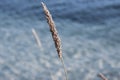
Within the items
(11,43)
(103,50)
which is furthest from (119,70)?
(11,43)

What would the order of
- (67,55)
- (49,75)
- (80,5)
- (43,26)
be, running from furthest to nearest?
(80,5) → (43,26) → (67,55) → (49,75)

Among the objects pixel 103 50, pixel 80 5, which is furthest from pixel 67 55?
pixel 80 5

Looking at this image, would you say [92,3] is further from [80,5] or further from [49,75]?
[49,75]

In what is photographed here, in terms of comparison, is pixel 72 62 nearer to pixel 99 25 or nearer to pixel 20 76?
pixel 20 76

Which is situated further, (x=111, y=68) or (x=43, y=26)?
(x=43, y=26)

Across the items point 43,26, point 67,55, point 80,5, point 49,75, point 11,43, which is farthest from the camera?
point 80,5

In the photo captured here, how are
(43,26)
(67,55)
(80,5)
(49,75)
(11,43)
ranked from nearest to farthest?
(49,75) → (67,55) → (11,43) → (43,26) → (80,5)
